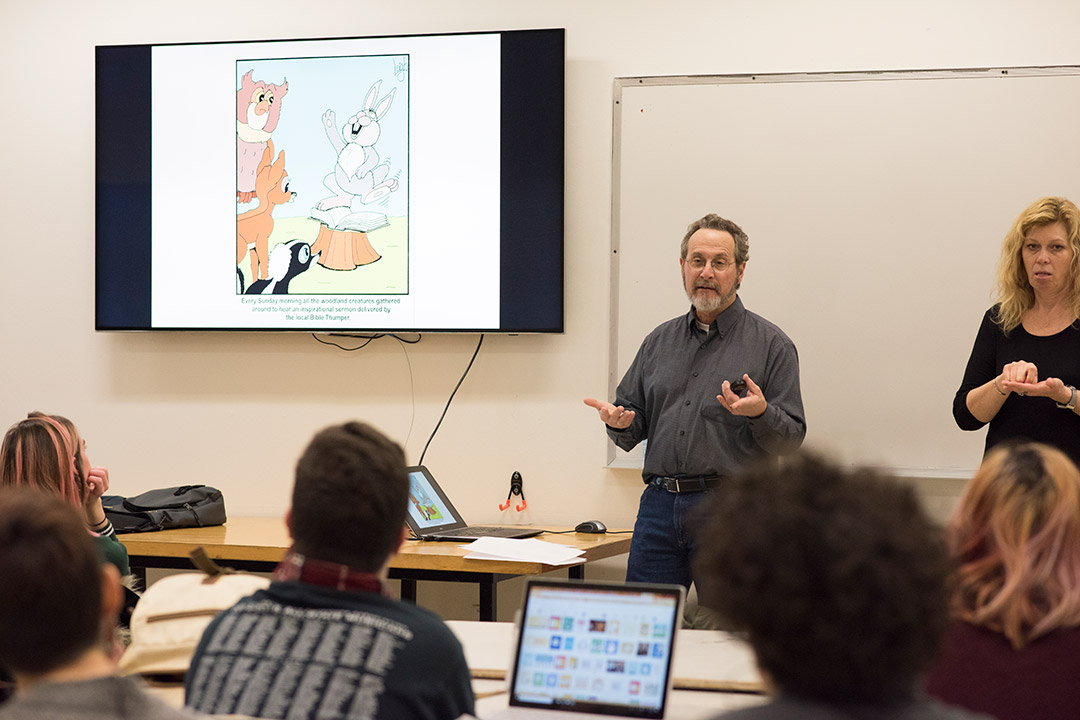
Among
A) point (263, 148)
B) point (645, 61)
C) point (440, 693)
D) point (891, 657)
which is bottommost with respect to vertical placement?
point (440, 693)

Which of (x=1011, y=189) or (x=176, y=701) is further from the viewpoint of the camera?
(x=1011, y=189)

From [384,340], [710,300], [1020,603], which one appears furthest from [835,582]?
[384,340]

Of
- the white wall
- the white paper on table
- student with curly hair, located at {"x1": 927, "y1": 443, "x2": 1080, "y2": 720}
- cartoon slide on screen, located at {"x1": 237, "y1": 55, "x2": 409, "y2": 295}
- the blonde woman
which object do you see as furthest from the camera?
cartoon slide on screen, located at {"x1": 237, "y1": 55, "x2": 409, "y2": 295}

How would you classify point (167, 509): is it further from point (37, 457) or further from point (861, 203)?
point (861, 203)

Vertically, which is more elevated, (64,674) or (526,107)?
(526,107)

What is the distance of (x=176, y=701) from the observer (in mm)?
1845

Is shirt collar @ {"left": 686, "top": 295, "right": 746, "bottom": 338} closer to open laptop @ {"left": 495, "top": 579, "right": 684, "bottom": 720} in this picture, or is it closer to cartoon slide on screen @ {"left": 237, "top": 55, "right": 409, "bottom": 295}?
cartoon slide on screen @ {"left": 237, "top": 55, "right": 409, "bottom": 295}

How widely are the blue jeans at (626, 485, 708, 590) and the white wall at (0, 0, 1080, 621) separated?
0.82 meters

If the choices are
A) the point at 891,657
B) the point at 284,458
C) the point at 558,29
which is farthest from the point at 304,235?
the point at 891,657

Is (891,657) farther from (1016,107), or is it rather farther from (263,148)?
(263,148)

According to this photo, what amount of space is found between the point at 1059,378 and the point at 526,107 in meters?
2.06

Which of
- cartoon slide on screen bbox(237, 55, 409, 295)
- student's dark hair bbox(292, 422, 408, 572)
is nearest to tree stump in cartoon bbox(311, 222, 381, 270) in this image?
cartoon slide on screen bbox(237, 55, 409, 295)

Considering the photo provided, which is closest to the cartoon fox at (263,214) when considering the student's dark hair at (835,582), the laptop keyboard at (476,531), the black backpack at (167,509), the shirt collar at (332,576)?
the black backpack at (167,509)

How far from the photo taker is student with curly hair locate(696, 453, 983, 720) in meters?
0.85
